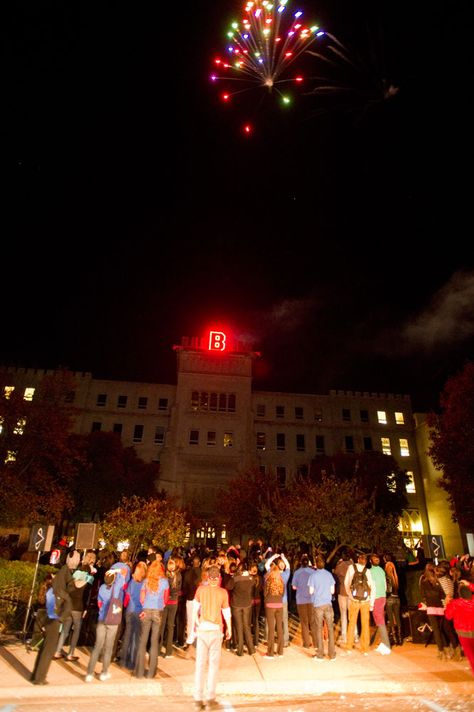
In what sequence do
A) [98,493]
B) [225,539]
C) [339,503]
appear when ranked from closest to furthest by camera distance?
1. [339,503]
2. [98,493]
3. [225,539]

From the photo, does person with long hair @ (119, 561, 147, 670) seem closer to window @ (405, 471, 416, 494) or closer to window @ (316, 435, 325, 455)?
window @ (316, 435, 325, 455)

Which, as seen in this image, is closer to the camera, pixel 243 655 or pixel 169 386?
pixel 243 655

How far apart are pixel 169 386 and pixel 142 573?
40.8m

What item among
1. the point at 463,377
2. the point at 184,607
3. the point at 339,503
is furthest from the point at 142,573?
the point at 463,377

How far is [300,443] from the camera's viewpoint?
155ft

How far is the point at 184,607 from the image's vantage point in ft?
34.5

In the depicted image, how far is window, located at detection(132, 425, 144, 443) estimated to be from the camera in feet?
152

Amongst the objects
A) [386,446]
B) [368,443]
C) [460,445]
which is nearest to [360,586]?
[460,445]

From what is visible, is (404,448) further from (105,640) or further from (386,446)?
(105,640)

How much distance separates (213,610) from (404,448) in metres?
45.5

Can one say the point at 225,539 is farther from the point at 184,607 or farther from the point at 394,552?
the point at 184,607

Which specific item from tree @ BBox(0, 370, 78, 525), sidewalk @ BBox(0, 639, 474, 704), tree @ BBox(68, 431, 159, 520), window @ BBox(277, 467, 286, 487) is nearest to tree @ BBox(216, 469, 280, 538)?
tree @ BBox(68, 431, 159, 520)

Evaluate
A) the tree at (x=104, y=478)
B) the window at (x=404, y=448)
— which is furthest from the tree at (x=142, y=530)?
the window at (x=404, y=448)

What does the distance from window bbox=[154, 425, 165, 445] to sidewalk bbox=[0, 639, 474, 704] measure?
122 ft
